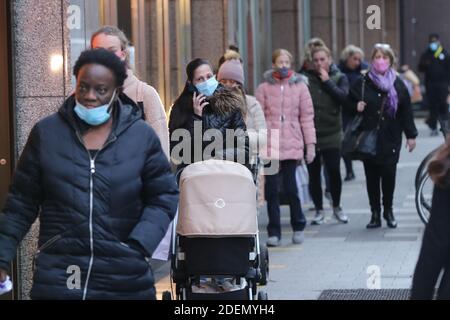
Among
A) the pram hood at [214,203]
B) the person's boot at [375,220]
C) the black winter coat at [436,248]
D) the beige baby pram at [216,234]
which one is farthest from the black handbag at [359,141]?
the black winter coat at [436,248]

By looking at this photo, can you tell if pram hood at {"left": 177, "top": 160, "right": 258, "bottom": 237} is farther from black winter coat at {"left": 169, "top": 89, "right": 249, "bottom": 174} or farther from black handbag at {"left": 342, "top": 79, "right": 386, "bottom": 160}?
black handbag at {"left": 342, "top": 79, "right": 386, "bottom": 160}

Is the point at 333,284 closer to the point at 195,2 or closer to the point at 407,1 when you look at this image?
the point at 195,2

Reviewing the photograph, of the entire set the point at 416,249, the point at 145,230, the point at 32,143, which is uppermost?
the point at 32,143

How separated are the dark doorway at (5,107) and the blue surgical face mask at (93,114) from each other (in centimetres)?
323

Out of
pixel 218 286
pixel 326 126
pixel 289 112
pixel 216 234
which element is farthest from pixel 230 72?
pixel 326 126

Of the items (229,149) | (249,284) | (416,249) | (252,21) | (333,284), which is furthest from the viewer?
(252,21)

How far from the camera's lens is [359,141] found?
1314 cm

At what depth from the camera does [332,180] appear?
13742 millimetres

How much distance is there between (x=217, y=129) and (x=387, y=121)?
4.88 m

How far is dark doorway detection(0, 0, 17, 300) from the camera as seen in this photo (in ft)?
28.7

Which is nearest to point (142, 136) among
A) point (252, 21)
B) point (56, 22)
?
point (56, 22)

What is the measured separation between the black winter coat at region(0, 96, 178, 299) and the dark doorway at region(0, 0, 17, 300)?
10.3 ft

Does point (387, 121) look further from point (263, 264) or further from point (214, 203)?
point (214, 203)

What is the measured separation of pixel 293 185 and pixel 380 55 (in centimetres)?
182
